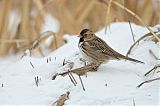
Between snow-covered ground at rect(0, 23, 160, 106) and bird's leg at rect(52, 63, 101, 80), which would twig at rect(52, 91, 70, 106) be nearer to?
snow-covered ground at rect(0, 23, 160, 106)

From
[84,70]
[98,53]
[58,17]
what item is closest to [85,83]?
[84,70]

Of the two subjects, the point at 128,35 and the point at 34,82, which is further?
the point at 128,35

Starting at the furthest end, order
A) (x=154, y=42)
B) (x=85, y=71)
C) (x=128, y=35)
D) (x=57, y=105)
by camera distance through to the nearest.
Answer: (x=128, y=35) → (x=154, y=42) → (x=85, y=71) → (x=57, y=105)

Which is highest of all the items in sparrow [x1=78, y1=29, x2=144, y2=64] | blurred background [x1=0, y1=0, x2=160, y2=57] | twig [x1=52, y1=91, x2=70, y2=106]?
blurred background [x1=0, y1=0, x2=160, y2=57]

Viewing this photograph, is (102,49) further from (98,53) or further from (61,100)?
(61,100)

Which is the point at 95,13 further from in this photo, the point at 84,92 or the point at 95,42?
the point at 84,92

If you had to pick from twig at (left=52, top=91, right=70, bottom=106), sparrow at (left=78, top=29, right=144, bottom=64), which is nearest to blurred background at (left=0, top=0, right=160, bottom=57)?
sparrow at (left=78, top=29, right=144, bottom=64)

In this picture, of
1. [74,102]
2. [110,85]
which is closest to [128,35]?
[110,85]

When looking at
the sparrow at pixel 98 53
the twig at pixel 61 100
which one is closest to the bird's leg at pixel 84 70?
the sparrow at pixel 98 53
